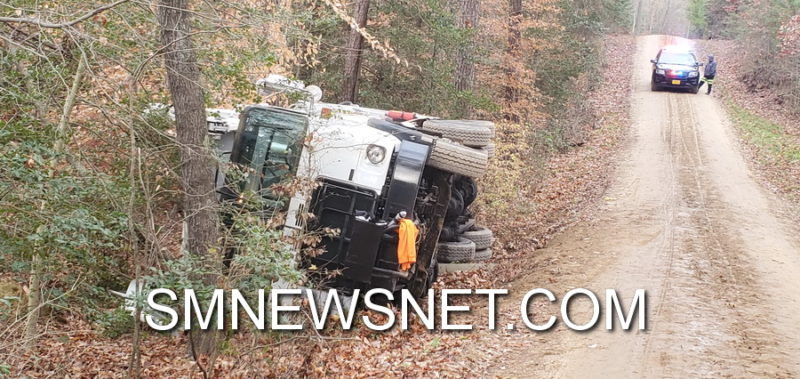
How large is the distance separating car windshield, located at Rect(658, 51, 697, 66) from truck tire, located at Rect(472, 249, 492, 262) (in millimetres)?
22317

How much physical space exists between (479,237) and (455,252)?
82cm

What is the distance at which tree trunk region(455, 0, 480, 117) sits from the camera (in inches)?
690

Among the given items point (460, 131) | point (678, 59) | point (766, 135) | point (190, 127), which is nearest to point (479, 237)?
point (460, 131)

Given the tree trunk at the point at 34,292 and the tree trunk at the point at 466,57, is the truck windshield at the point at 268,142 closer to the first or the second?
the tree trunk at the point at 34,292

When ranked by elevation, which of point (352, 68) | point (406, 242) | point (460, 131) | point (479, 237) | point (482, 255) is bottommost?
point (482, 255)

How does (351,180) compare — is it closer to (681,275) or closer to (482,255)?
(482,255)

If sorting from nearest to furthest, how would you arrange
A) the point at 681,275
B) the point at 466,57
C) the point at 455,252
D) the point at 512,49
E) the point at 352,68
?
the point at 681,275 < the point at 455,252 < the point at 352,68 < the point at 466,57 < the point at 512,49

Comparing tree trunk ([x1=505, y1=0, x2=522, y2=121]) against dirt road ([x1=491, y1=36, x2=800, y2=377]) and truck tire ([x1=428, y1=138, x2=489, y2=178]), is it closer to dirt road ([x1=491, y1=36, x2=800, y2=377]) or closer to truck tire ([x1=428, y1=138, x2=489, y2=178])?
dirt road ([x1=491, y1=36, x2=800, y2=377])

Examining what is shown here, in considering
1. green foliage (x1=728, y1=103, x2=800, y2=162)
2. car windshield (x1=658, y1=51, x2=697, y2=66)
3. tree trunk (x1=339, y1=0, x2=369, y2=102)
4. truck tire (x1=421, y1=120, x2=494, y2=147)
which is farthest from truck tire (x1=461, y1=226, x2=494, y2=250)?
car windshield (x1=658, y1=51, x2=697, y2=66)

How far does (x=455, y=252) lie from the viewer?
38.8 feet

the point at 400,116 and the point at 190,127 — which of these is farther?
the point at 400,116

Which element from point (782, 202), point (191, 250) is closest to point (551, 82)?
point (782, 202)

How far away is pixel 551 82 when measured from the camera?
983 inches

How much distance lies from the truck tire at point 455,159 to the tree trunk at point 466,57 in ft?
21.9
